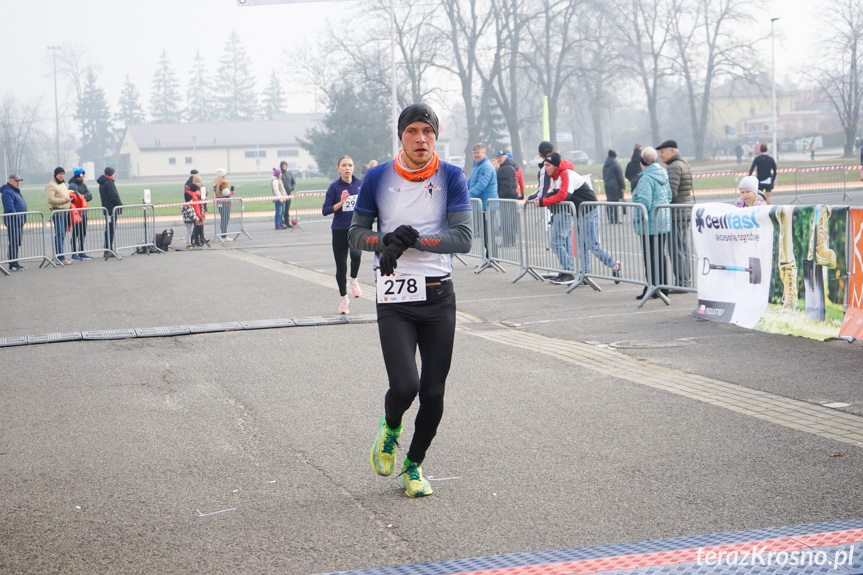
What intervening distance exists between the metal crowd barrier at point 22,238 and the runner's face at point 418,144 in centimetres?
1581

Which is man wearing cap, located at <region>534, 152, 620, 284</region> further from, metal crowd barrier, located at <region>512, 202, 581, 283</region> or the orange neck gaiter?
the orange neck gaiter

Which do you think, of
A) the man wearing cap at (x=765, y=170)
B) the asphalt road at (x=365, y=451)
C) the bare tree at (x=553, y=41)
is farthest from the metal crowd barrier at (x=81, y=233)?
the bare tree at (x=553, y=41)

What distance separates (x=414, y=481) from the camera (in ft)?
16.8

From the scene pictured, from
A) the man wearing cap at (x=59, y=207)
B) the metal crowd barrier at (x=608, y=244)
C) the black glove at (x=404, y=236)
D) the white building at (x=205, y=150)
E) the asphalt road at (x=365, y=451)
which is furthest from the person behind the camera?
the white building at (x=205, y=150)

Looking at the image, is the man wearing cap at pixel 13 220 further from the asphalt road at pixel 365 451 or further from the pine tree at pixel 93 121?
the pine tree at pixel 93 121

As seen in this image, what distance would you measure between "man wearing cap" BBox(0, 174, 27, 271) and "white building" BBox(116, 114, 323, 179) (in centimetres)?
9506

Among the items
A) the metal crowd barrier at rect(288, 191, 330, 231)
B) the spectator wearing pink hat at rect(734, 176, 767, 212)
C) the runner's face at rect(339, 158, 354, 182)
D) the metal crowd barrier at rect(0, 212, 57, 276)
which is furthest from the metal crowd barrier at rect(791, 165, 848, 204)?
the runner's face at rect(339, 158, 354, 182)

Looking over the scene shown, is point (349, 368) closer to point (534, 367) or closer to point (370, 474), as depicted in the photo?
point (534, 367)

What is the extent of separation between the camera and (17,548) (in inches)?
176

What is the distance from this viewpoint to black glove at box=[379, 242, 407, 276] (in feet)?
15.7

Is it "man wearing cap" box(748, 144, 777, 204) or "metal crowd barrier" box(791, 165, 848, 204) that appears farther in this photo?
"metal crowd barrier" box(791, 165, 848, 204)

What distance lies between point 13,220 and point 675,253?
43.6ft

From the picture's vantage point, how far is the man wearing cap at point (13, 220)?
1938cm

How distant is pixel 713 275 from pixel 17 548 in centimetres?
823
